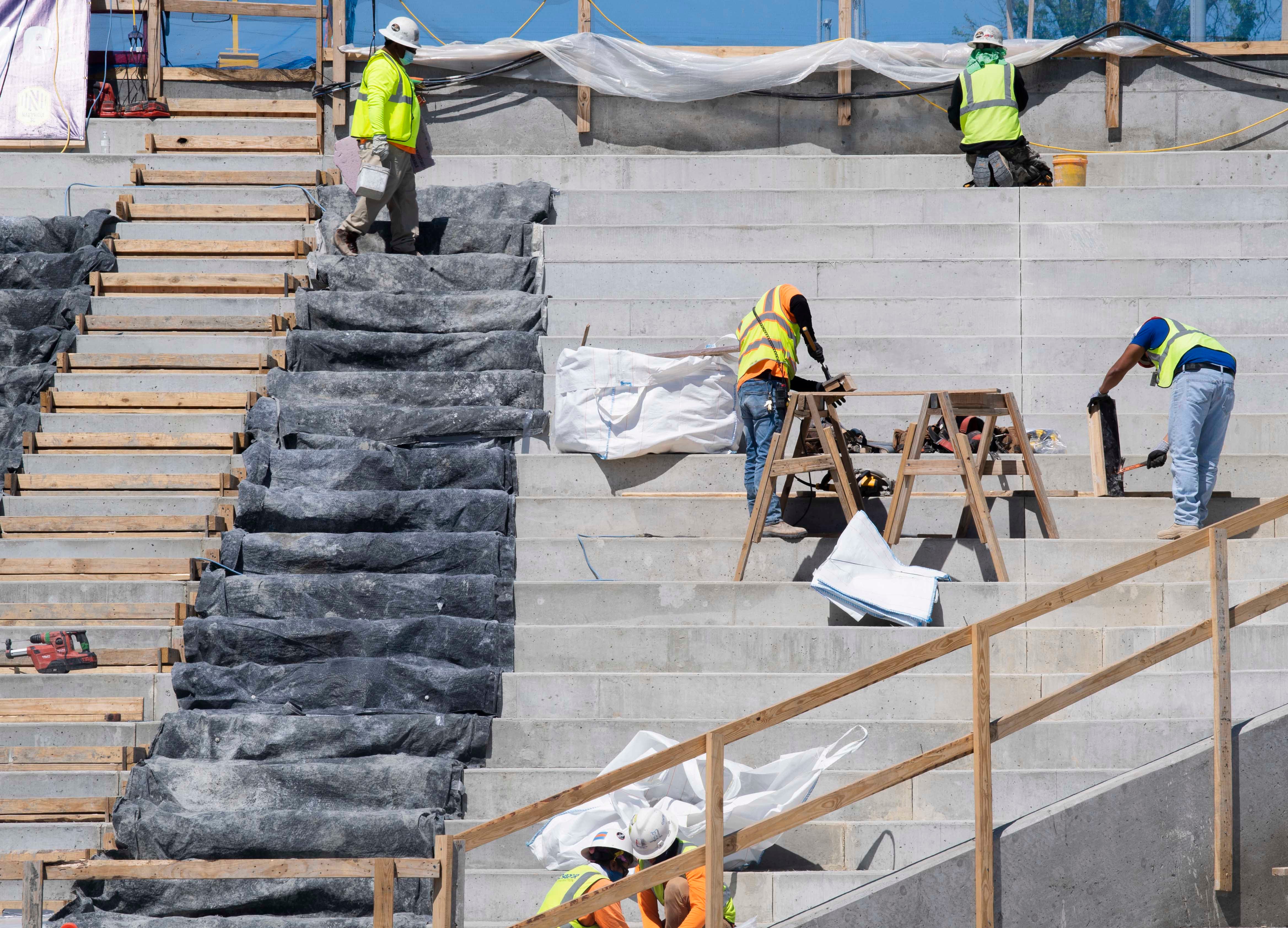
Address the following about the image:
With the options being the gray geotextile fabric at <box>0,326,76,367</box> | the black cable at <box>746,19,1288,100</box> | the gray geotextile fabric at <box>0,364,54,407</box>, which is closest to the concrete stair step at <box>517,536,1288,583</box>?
the gray geotextile fabric at <box>0,364,54,407</box>

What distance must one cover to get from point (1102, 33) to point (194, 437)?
8.66m

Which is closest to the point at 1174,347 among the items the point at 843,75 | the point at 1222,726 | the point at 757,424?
the point at 757,424

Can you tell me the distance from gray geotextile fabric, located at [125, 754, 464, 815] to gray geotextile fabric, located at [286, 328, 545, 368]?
148 inches

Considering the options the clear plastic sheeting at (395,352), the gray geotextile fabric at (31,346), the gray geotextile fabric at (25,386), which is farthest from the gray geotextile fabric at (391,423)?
the gray geotextile fabric at (31,346)

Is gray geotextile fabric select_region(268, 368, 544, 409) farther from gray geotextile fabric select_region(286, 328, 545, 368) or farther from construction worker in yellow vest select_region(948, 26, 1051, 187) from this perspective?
construction worker in yellow vest select_region(948, 26, 1051, 187)

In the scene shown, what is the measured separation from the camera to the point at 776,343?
887 cm

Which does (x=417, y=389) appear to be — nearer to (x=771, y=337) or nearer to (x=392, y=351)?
(x=392, y=351)

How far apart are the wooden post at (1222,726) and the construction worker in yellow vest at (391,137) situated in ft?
23.7

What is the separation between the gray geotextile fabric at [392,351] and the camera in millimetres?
10359

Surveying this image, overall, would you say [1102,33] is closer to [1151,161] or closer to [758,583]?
[1151,161]

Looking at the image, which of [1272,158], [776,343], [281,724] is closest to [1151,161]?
[1272,158]

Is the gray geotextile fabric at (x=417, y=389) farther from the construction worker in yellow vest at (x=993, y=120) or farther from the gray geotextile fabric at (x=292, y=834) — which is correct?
the construction worker in yellow vest at (x=993, y=120)

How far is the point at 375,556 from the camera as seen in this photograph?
8602mm

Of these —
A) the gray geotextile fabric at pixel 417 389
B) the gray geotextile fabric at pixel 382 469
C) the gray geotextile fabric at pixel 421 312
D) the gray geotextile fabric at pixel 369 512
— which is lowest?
the gray geotextile fabric at pixel 369 512
